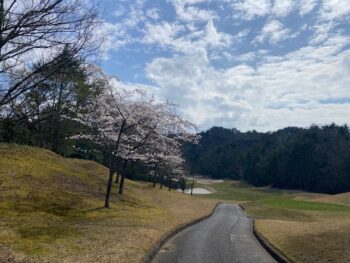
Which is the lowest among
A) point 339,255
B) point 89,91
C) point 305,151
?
point 339,255

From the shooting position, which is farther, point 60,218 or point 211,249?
point 60,218

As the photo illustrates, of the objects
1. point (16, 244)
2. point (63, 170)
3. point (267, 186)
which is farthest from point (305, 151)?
point (16, 244)

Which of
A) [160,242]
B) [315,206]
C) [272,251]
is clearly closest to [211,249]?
[160,242]

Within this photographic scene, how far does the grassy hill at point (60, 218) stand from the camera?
45.4 ft

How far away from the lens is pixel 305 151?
127 m

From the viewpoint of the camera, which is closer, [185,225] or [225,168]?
[185,225]

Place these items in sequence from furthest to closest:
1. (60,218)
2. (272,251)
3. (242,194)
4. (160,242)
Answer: (242,194) < (60,218) < (160,242) < (272,251)

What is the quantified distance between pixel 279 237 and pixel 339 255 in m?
6.36

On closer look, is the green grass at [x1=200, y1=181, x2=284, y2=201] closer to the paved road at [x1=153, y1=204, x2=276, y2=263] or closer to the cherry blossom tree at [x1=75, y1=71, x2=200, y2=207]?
the cherry blossom tree at [x1=75, y1=71, x2=200, y2=207]

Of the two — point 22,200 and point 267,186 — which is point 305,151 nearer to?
point 267,186

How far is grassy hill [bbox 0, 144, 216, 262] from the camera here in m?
13.9

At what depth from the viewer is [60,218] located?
22312mm

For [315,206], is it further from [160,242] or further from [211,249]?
[160,242]

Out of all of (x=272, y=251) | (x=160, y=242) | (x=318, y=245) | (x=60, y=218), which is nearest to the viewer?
(x=318, y=245)
